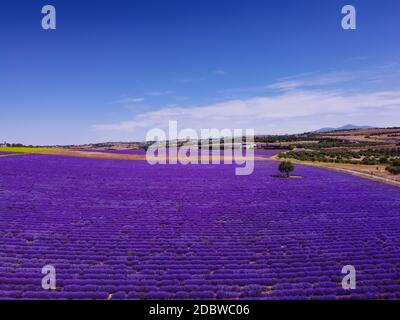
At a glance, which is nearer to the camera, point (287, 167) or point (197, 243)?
point (197, 243)

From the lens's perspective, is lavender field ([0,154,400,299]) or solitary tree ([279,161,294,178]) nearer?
lavender field ([0,154,400,299])

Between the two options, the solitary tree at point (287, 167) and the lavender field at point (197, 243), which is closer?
the lavender field at point (197, 243)

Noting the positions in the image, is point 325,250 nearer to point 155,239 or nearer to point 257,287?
point 257,287

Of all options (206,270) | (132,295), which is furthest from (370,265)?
(132,295)

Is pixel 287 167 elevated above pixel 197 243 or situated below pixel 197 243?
above

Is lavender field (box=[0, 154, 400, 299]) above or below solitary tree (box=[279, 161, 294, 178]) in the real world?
below

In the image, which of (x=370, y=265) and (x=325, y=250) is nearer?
(x=370, y=265)

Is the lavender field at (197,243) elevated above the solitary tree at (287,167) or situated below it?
below
